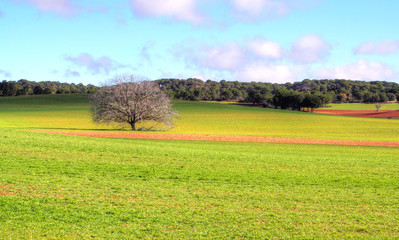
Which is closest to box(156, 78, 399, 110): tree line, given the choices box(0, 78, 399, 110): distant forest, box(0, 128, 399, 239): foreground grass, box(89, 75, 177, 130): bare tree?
box(0, 78, 399, 110): distant forest

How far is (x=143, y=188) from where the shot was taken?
12.6 m

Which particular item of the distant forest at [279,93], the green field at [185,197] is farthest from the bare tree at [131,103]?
the distant forest at [279,93]

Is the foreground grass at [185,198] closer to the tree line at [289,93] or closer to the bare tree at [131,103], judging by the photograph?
the bare tree at [131,103]

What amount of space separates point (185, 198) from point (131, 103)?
1404 inches

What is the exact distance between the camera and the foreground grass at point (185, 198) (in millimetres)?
8773

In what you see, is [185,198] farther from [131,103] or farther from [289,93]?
[289,93]

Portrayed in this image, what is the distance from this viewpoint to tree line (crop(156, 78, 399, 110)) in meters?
118

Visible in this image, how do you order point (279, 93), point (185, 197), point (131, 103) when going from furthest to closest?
point (279, 93), point (131, 103), point (185, 197)

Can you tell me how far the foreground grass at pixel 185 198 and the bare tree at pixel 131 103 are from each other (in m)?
27.2

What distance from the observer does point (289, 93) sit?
119812 millimetres

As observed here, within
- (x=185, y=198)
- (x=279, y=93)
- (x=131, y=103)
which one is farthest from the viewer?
(x=279, y=93)

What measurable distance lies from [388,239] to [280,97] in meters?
115

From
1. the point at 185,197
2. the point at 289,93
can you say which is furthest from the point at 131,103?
the point at 289,93

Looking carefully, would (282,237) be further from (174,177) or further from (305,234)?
(174,177)
